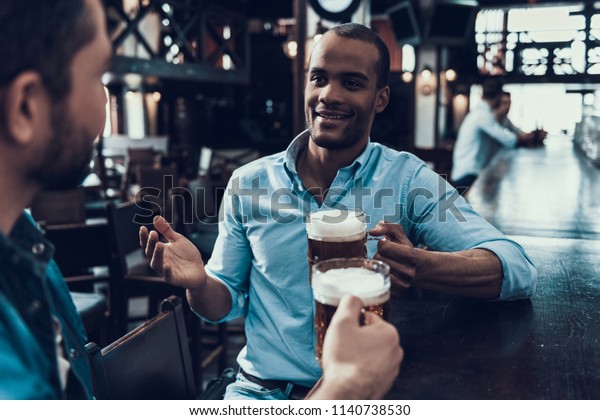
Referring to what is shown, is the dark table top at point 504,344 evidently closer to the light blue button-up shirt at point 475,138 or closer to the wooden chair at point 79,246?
the wooden chair at point 79,246

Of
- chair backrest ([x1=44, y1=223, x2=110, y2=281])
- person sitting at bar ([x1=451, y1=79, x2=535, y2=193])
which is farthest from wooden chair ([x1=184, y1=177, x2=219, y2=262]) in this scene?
person sitting at bar ([x1=451, y1=79, x2=535, y2=193])

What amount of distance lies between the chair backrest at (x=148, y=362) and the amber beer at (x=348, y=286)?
372 mm

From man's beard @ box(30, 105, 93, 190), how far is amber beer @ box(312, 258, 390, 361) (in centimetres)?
41

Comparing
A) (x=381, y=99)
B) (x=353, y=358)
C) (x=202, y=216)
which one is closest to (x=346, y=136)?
(x=381, y=99)

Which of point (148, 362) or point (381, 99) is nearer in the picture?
point (148, 362)

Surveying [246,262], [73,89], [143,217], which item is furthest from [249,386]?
[143,217]

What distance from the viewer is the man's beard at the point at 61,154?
759 mm

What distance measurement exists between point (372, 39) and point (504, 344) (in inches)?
37.9

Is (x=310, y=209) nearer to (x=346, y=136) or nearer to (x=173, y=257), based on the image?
(x=346, y=136)

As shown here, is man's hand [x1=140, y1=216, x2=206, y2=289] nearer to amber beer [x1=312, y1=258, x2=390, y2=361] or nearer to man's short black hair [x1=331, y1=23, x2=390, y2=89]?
amber beer [x1=312, y1=258, x2=390, y2=361]

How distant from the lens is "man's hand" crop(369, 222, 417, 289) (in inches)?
47.4

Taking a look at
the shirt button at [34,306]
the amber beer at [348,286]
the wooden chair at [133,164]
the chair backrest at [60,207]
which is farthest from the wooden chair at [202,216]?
the wooden chair at [133,164]

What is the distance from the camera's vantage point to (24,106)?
0.71m

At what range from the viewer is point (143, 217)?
9.20ft
